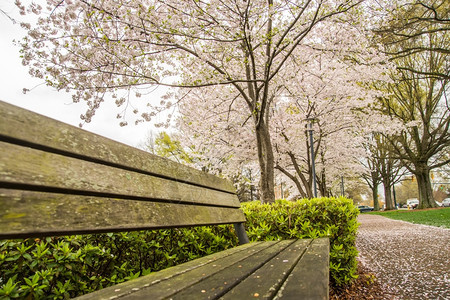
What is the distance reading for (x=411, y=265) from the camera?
5.19 meters

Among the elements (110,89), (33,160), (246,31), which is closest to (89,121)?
(110,89)

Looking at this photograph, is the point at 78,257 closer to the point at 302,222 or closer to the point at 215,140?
the point at 302,222

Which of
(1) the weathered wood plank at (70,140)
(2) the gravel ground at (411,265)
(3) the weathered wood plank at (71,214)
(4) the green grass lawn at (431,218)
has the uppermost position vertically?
(1) the weathered wood plank at (70,140)

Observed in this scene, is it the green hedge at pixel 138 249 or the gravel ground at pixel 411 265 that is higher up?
the green hedge at pixel 138 249

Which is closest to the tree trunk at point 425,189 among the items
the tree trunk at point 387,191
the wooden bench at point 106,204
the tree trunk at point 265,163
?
the tree trunk at point 387,191

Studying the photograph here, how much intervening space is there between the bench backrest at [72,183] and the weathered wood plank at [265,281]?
1.73 feet

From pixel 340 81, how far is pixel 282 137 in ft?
11.7

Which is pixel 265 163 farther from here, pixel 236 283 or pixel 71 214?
pixel 71 214

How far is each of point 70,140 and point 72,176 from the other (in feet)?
0.49

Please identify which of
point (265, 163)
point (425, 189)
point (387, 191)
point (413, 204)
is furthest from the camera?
point (413, 204)

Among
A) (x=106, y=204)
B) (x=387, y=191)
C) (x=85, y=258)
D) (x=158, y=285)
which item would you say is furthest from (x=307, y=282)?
(x=387, y=191)

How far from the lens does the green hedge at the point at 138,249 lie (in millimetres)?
1708

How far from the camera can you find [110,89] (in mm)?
6551

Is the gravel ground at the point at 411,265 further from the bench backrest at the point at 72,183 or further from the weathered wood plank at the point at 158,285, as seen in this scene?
the bench backrest at the point at 72,183
